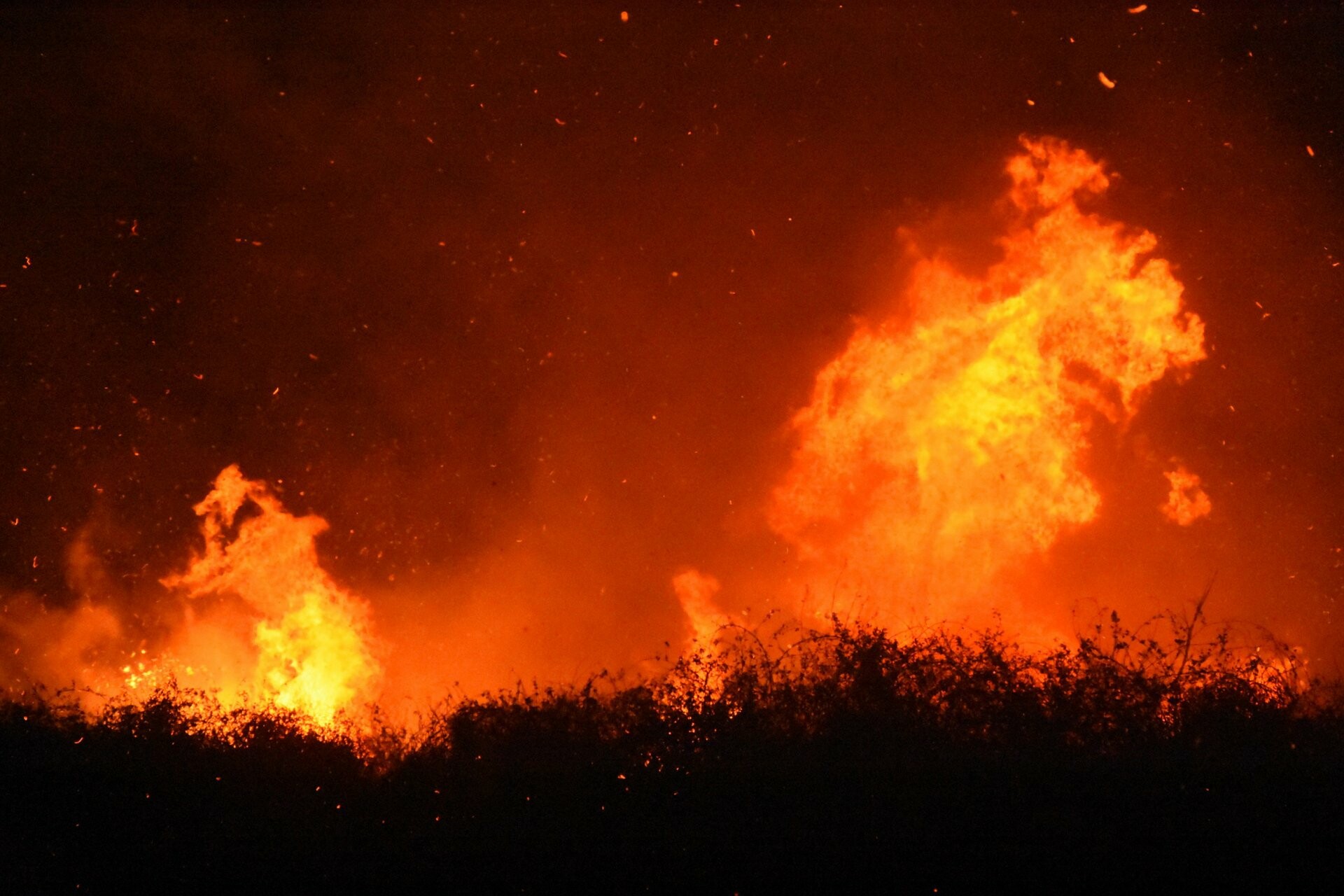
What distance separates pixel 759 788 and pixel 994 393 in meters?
5.08

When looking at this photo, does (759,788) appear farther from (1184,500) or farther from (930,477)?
(1184,500)

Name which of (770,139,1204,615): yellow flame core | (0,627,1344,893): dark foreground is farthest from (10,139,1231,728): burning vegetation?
(0,627,1344,893): dark foreground

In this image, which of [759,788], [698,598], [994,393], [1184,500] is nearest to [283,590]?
[698,598]

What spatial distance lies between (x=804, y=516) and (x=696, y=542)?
44.9 inches

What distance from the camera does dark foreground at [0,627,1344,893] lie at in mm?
3365

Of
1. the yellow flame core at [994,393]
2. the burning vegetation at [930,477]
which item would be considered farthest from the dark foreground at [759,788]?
the yellow flame core at [994,393]

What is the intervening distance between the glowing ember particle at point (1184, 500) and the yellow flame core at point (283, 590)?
8094 millimetres

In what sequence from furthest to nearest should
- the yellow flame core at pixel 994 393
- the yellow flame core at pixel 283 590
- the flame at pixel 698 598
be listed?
the flame at pixel 698 598 < the yellow flame core at pixel 283 590 < the yellow flame core at pixel 994 393

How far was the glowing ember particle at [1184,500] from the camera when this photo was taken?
8023 millimetres

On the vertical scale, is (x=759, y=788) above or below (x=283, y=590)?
below

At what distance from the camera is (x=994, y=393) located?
24.7ft

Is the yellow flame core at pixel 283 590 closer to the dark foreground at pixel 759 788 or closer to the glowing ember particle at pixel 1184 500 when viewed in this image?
the dark foreground at pixel 759 788

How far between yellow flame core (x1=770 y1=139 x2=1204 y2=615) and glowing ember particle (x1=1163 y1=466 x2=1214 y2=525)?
810 millimetres

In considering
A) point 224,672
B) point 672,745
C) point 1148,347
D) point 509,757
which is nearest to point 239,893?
point 509,757
